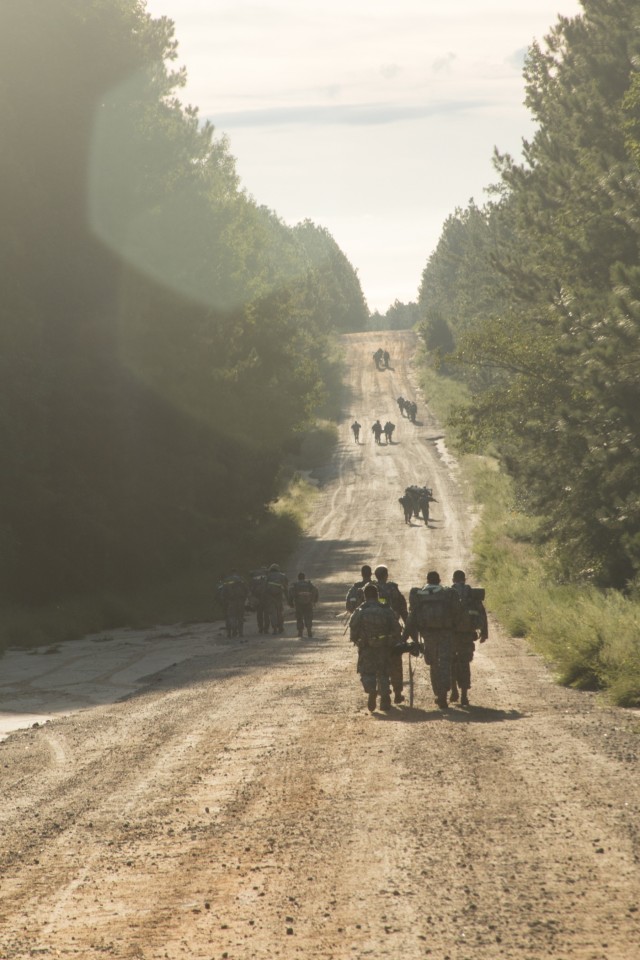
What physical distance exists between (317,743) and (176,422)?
1019 inches

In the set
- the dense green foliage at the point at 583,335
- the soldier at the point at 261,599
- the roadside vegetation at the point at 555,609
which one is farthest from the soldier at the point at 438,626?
the soldier at the point at 261,599

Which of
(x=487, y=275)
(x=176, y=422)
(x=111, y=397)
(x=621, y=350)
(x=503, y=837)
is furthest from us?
(x=487, y=275)

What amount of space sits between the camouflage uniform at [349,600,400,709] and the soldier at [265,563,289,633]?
456 inches

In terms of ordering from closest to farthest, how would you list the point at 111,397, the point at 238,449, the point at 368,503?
the point at 111,397 < the point at 238,449 < the point at 368,503

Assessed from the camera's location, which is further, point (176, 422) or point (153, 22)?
point (153, 22)

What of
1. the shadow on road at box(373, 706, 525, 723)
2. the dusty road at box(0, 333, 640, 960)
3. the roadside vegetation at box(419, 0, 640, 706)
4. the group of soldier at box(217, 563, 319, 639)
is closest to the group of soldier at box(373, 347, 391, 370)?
the roadside vegetation at box(419, 0, 640, 706)

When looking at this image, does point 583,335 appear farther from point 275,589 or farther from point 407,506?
point 407,506

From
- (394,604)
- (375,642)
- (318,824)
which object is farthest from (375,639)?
(318,824)

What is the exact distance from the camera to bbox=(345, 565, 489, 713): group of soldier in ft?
49.1

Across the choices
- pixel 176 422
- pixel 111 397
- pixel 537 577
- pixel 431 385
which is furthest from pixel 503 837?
pixel 431 385

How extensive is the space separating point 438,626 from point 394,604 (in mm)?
1152

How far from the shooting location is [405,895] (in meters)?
7.08

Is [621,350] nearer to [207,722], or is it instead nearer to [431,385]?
[207,722]

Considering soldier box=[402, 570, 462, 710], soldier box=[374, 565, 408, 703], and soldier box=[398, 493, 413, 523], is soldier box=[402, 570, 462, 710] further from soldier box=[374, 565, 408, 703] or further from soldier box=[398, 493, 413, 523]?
soldier box=[398, 493, 413, 523]
